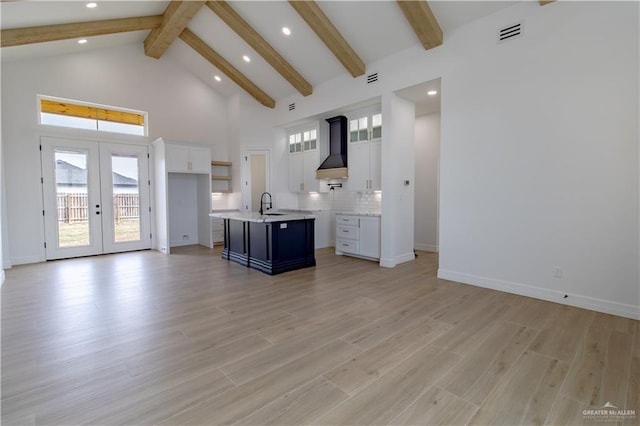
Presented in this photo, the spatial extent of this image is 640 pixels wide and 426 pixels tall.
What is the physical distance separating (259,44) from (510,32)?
164 inches

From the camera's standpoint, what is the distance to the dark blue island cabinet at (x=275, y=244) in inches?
190

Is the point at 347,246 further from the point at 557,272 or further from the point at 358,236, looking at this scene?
the point at 557,272

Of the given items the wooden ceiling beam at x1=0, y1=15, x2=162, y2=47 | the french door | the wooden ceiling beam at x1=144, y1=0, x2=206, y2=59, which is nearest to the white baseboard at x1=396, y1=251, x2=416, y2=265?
the wooden ceiling beam at x1=144, y1=0, x2=206, y2=59

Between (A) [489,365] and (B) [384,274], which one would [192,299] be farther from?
(A) [489,365]

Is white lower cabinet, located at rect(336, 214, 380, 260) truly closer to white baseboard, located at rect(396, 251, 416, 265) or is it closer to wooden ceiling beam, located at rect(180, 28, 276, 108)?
white baseboard, located at rect(396, 251, 416, 265)

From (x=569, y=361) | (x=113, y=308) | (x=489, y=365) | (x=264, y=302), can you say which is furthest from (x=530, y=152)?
(x=113, y=308)

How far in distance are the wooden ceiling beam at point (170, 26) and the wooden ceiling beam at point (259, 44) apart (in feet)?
1.11

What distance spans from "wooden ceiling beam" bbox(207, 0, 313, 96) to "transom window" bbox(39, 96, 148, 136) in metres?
3.04

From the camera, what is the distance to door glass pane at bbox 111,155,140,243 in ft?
21.7

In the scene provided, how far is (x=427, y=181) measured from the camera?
6.82 m

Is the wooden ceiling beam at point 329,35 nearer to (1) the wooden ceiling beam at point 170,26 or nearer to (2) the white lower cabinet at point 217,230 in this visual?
(1) the wooden ceiling beam at point 170,26

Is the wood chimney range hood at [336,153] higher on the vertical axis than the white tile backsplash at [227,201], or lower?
higher

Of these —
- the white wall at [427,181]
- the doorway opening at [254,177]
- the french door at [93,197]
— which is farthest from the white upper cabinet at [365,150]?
the french door at [93,197]

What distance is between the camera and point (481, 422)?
166 cm
